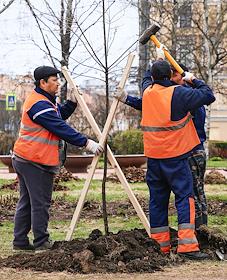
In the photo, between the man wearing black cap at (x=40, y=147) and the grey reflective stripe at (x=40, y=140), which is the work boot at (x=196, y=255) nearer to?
the man wearing black cap at (x=40, y=147)

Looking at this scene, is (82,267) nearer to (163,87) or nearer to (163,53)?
(163,87)

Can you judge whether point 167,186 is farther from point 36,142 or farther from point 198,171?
point 36,142

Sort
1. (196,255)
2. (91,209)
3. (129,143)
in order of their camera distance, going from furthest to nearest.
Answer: (129,143) → (91,209) → (196,255)

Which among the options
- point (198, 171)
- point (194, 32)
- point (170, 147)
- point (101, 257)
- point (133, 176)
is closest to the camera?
point (101, 257)

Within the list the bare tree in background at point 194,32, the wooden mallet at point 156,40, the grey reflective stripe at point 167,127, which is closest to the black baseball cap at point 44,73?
the wooden mallet at point 156,40

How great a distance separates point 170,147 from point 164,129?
7.4 inches

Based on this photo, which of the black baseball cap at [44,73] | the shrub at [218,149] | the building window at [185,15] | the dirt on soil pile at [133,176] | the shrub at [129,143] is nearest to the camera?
the black baseball cap at [44,73]

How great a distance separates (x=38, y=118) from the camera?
6.93 meters

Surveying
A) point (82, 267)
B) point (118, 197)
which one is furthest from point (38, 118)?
point (118, 197)

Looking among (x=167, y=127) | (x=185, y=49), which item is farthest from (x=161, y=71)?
(x=185, y=49)

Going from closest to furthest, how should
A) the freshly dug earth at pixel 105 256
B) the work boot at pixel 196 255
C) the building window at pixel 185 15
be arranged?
the freshly dug earth at pixel 105 256
the work boot at pixel 196 255
the building window at pixel 185 15

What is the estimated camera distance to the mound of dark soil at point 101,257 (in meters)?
5.94

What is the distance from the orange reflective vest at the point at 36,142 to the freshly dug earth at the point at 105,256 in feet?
2.96

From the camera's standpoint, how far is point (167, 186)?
6.88m
